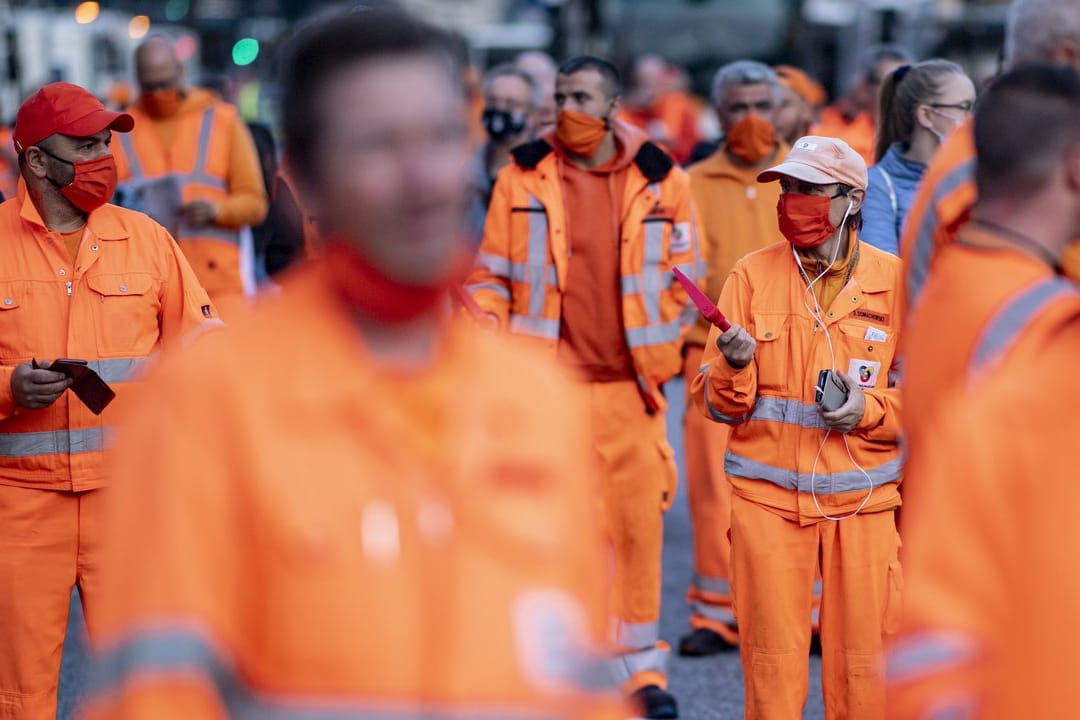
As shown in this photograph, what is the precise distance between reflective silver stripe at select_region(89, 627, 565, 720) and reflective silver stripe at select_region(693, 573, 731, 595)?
5.37 metres

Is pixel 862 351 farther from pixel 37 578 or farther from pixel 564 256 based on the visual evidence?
pixel 37 578

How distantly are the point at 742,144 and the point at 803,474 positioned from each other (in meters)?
3.23

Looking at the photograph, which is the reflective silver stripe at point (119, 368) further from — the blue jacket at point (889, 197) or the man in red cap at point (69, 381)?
the blue jacket at point (889, 197)

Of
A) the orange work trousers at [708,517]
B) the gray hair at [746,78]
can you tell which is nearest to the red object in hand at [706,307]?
the orange work trousers at [708,517]

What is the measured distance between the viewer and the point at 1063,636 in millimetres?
2102

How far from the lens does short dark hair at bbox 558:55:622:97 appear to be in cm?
665

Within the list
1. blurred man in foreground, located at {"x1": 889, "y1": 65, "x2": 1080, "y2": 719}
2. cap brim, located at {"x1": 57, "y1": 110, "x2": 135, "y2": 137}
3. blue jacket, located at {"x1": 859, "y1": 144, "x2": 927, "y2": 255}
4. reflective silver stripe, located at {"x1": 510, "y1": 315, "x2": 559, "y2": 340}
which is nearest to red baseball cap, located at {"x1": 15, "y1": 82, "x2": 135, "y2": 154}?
cap brim, located at {"x1": 57, "y1": 110, "x2": 135, "y2": 137}

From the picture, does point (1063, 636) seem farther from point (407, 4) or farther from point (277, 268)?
point (277, 268)

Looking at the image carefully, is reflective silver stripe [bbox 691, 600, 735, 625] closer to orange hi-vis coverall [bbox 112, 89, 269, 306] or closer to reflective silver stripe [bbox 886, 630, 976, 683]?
orange hi-vis coverall [bbox 112, 89, 269, 306]

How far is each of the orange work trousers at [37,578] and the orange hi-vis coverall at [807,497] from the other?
2.03 meters

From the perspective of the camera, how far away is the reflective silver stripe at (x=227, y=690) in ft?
5.79

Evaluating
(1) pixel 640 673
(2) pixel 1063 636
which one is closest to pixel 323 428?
(2) pixel 1063 636

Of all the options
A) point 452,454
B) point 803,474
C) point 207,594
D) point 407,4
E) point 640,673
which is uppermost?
point 407,4

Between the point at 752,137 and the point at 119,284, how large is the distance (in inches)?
152
